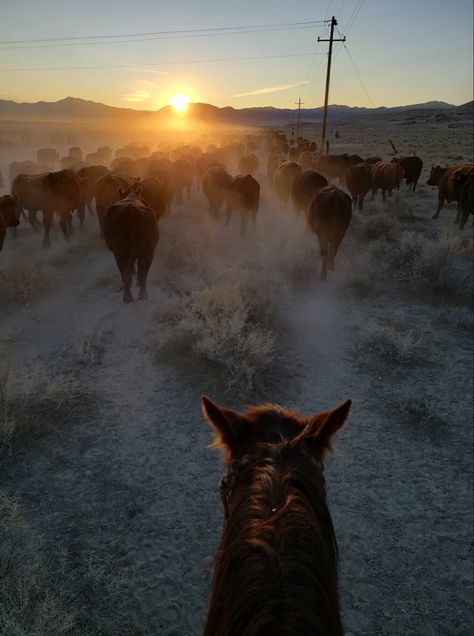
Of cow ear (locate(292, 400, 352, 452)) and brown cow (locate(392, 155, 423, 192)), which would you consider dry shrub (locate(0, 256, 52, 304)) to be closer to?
cow ear (locate(292, 400, 352, 452))

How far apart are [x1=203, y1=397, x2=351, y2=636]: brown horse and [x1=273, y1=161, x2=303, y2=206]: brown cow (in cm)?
1603

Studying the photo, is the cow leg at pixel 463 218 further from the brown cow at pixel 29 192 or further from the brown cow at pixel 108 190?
the brown cow at pixel 29 192

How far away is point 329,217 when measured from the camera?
32.8ft

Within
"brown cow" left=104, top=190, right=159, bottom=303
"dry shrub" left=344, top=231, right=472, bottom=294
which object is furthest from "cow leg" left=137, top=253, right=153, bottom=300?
"dry shrub" left=344, top=231, right=472, bottom=294

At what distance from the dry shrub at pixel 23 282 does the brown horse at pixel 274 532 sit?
26.2 feet

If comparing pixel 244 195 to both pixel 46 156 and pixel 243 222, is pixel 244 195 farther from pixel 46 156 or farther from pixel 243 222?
pixel 46 156

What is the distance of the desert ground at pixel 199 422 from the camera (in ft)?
11.7

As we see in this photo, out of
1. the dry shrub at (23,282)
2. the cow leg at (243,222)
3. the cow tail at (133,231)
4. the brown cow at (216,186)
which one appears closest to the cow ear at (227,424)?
the cow tail at (133,231)

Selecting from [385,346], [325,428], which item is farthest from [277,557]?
[385,346]

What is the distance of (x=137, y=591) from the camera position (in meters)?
3.55

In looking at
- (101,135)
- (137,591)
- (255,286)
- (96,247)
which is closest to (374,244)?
(255,286)

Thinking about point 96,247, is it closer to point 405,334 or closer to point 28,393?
point 28,393

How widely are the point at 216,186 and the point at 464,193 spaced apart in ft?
26.7

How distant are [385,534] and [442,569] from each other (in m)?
0.53
